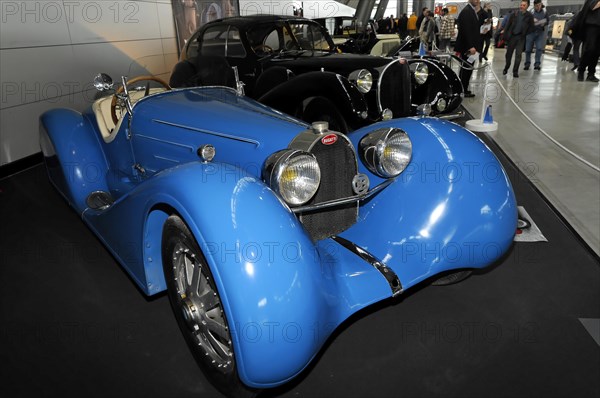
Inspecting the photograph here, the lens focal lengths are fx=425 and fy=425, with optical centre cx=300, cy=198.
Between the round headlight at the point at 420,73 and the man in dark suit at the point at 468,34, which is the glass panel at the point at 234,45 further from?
the man in dark suit at the point at 468,34

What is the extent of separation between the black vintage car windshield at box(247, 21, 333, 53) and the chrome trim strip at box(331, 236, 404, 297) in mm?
4055

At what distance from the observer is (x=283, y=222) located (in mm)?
1529

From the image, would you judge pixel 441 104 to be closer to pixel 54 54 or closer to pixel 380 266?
pixel 380 266

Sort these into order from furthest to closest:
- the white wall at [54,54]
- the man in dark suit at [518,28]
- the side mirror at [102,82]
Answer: the man in dark suit at [518,28]
the white wall at [54,54]
the side mirror at [102,82]

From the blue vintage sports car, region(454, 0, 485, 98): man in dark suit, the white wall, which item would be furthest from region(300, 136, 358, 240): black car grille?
region(454, 0, 485, 98): man in dark suit

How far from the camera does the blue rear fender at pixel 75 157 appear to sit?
3.15 metres

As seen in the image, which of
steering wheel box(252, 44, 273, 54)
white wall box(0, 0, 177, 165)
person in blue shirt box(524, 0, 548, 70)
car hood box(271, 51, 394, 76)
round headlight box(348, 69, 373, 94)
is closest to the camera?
round headlight box(348, 69, 373, 94)

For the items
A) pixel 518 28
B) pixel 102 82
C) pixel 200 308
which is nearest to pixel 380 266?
pixel 200 308

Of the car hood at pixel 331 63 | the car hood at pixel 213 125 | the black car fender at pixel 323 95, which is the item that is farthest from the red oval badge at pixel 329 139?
the car hood at pixel 331 63

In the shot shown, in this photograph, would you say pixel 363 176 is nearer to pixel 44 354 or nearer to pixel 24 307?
pixel 44 354

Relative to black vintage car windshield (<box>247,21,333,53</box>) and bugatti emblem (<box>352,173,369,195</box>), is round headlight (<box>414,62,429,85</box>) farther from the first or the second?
bugatti emblem (<box>352,173,369,195</box>)

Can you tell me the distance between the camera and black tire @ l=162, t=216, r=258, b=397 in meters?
1.67

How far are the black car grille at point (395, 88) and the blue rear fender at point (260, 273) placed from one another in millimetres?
3228

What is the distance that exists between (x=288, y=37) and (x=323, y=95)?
1.86m
